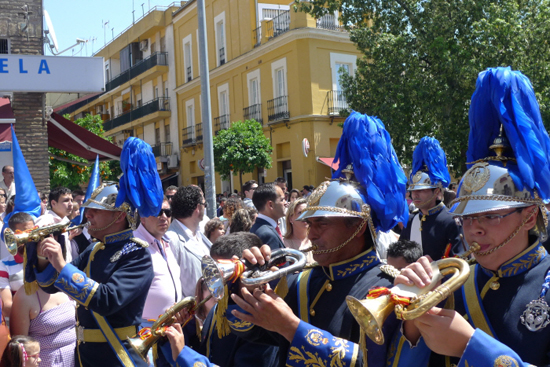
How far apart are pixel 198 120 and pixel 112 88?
1085 cm

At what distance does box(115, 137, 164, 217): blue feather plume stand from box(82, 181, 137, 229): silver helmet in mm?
57

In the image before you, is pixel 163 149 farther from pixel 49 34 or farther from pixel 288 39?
pixel 49 34

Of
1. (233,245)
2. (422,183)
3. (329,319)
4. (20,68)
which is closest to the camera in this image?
(329,319)

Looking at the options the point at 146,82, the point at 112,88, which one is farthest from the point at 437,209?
the point at 112,88

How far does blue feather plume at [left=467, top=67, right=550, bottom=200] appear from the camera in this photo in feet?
7.02

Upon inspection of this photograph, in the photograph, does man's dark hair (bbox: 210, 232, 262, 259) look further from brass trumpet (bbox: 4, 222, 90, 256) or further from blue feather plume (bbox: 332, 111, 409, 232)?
brass trumpet (bbox: 4, 222, 90, 256)

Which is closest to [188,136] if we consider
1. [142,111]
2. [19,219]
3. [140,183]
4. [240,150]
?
[142,111]

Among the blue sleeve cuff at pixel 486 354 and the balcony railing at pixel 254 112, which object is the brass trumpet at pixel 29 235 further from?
the balcony railing at pixel 254 112

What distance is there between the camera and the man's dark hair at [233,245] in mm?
3188

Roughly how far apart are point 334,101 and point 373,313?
72.7ft

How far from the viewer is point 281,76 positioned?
24.3 meters

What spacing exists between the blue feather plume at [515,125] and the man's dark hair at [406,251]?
2075mm

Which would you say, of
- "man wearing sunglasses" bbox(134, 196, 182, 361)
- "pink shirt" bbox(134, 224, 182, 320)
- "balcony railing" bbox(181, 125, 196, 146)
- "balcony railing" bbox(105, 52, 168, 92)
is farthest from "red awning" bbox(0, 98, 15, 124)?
"balcony railing" bbox(105, 52, 168, 92)

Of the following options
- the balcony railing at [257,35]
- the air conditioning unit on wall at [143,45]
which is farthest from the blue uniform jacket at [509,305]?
the air conditioning unit on wall at [143,45]
